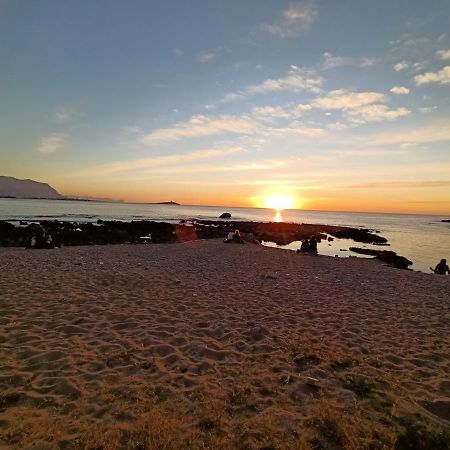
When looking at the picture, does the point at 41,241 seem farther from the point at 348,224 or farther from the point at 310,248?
the point at 348,224

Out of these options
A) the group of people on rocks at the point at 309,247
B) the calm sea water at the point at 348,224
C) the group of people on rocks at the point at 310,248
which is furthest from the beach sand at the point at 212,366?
the calm sea water at the point at 348,224

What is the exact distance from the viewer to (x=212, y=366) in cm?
576

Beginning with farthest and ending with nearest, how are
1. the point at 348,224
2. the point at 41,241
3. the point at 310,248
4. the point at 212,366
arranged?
the point at 348,224 → the point at 310,248 → the point at 41,241 → the point at 212,366

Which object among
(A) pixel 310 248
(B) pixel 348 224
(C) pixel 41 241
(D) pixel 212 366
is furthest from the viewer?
(B) pixel 348 224

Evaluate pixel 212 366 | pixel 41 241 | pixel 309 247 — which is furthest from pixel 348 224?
pixel 212 366

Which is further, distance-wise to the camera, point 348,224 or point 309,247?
point 348,224

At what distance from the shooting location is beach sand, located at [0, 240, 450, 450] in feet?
13.1

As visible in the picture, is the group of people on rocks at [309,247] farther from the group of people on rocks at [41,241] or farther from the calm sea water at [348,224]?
the group of people on rocks at [41,241]

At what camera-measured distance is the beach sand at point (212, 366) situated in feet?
13.1

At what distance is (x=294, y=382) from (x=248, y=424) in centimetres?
140

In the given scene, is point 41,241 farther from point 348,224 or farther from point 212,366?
point 348,224

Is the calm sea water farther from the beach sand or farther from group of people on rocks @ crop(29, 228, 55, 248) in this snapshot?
group of people on rocks @ crop(29, 228, 55, 248)

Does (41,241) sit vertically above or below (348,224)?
above

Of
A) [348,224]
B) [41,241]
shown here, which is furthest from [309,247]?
[348,224]
